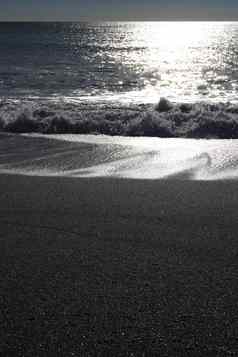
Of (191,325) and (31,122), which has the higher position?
(31,122)

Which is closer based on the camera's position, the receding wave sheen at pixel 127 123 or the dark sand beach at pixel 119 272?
the dark sand beach at pixel 119 272

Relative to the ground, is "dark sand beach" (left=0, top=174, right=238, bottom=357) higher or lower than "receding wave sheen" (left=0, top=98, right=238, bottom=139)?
lower

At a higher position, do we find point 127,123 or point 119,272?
point 127,123

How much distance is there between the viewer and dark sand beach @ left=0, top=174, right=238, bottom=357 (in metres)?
2.50

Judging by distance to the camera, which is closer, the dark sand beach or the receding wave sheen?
the dark sand beach

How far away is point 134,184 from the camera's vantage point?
516 centimetres

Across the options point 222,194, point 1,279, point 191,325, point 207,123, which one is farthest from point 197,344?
point 207,123

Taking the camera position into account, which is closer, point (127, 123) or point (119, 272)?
point (119, 272)

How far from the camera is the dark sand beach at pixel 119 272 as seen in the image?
2.50 m

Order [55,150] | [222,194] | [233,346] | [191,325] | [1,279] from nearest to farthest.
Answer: [233,346]
[191,325]
[1,279]
[222,194]
[55,150]

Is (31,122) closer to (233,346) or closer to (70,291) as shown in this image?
(70,291)

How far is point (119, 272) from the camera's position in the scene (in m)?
3.16

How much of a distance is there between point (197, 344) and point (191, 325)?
15cm

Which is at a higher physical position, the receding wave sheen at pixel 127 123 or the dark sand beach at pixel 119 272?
the receding wave sheen at pixel 127 123
